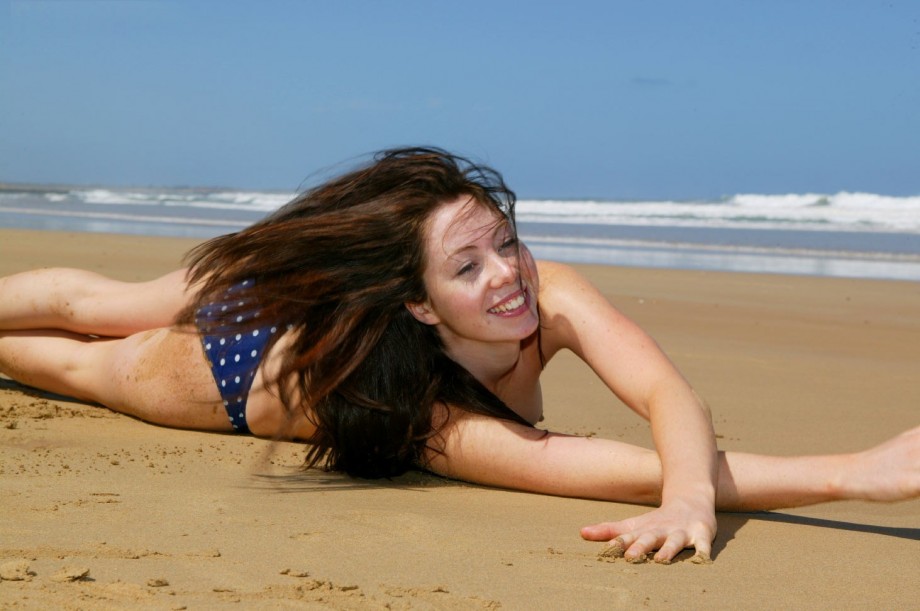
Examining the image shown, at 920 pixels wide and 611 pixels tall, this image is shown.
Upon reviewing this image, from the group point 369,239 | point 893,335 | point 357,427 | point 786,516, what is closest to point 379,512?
point 357,427

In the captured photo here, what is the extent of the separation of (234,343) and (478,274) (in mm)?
998

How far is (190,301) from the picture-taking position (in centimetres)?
406

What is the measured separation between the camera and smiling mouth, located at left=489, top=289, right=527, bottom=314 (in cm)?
332

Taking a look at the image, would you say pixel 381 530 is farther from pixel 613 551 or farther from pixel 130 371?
pixel 130 371

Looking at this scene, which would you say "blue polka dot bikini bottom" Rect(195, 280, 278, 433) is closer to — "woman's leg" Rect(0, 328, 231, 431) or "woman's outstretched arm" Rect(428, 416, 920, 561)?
"woman's leg" Rect(0, 328, 231, 431)

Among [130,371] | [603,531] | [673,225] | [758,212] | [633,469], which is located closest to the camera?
[603,531]

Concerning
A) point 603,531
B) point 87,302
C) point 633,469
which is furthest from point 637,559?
point 87,302

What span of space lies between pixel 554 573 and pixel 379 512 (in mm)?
693

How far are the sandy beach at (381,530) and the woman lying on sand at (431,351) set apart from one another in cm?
12

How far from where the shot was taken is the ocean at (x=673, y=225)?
13.7m

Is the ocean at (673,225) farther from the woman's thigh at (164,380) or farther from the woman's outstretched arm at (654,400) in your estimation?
the woman's thigh at (164,380)

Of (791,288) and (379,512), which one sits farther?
(791,288)

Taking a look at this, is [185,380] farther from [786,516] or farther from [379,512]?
[786,516]

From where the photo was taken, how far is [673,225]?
2195cm
